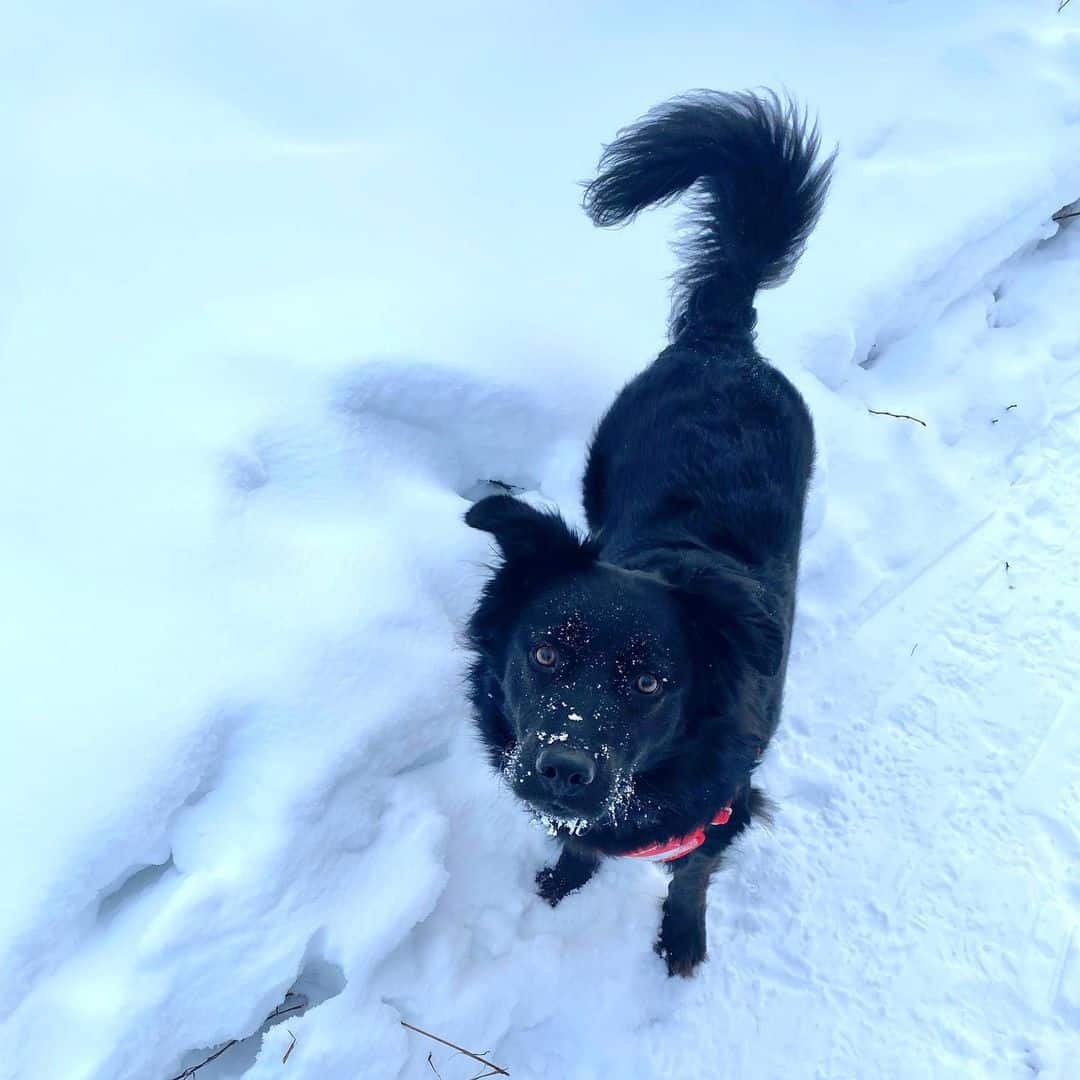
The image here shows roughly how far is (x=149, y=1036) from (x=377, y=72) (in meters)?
Result: 4.25

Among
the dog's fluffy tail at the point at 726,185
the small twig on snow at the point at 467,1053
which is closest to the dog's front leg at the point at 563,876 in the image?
the small twig on snow at the point at 467,1053

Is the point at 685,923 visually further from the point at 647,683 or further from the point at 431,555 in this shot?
the point at 431,555

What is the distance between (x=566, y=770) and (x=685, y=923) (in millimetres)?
1181

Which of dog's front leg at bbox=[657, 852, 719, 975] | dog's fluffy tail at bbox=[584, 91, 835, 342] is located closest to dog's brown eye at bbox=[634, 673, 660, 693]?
dog's front leg at bbox=[657, 852, 719, 975]

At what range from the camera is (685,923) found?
273cm

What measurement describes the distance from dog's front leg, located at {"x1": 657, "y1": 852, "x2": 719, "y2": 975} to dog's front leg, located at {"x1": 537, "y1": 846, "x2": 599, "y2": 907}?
0.29m

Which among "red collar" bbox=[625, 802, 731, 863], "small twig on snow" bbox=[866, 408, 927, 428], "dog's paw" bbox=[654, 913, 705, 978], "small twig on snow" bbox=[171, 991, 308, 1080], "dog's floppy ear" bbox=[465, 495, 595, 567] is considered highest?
"dog's floppy ear" bbox=[465, 495, 595, 567]

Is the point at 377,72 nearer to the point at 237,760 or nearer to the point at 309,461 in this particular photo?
the point at 309,461

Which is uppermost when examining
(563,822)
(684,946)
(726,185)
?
(726,185)

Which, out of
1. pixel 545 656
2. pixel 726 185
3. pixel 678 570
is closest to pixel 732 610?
pixel 678 570

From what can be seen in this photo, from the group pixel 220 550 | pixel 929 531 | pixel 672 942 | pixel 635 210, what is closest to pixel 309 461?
pixel 220 550

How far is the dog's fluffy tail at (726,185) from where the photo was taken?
3162mm

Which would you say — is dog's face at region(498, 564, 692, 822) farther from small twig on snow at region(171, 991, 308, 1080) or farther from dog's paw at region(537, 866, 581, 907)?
small twig on snow at region(171, 991, 308, 1080)

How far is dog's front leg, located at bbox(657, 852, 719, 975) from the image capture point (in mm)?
2707
